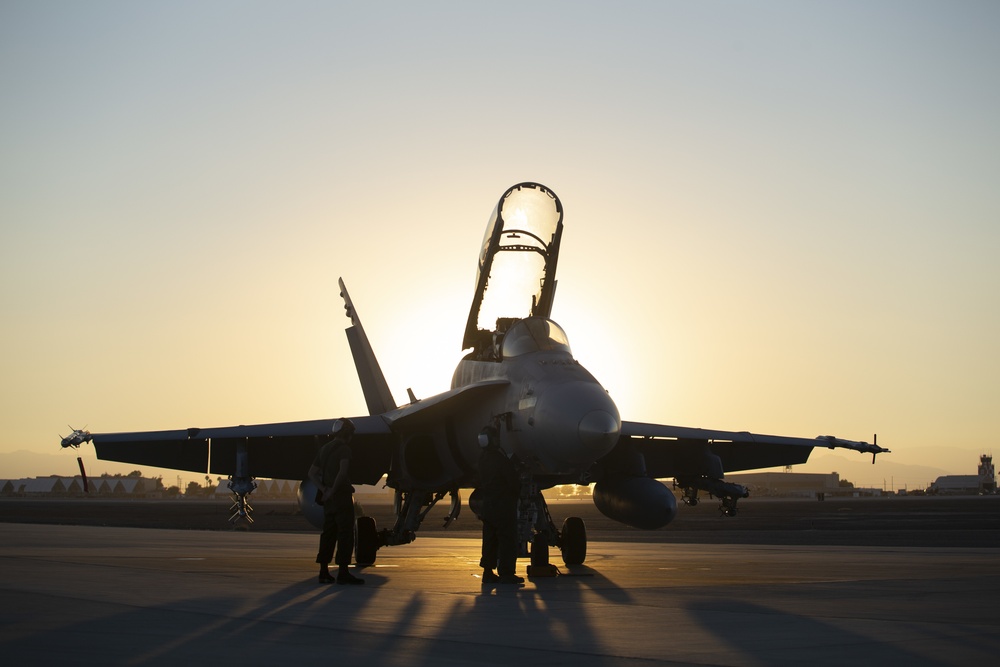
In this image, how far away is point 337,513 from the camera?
478 inches

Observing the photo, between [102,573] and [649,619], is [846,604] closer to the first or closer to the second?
[649,619]

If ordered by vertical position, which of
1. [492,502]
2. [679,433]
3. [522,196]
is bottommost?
[492,502]

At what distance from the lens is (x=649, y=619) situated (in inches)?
324

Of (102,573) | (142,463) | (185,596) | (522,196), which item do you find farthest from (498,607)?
(142,463)

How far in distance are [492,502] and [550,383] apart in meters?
1.67

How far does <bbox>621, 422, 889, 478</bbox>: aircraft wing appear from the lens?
54.2 ft

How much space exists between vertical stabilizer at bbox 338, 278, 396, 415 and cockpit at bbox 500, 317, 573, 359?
6.75 m

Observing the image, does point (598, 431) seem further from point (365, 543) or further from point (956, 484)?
point (956, 484)

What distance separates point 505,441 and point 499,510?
4.79 ft

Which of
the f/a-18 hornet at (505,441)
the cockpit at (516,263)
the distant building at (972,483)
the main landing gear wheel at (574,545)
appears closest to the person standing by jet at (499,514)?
the f/a-18 hornet at (505,441)

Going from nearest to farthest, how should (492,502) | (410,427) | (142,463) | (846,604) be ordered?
(846,604), (492,502), (410,427), (142,463)

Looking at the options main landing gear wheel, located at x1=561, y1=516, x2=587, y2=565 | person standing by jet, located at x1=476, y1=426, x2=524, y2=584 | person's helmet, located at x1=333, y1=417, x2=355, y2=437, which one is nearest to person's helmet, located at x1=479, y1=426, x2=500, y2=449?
person standing by jet, located at x1=476, y1=426, x2=524, y2=584

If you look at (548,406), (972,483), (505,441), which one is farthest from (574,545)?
(972,483)

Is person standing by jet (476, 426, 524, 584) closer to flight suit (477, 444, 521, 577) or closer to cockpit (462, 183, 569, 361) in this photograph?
flight suit (477, 444, 521, 577)
